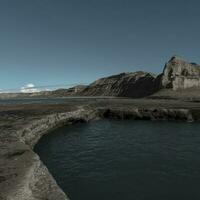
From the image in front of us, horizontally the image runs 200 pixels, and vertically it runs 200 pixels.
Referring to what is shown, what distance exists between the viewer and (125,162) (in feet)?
83.9

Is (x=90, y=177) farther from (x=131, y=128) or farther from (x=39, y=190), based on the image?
(x=131, y=128)

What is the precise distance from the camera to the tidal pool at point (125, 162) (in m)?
18.4

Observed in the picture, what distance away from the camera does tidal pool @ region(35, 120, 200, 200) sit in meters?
18.4

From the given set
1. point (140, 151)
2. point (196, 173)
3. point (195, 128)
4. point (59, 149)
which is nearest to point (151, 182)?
point (196, 173)

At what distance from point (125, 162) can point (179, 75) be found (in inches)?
6242

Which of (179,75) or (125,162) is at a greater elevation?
(179,75)

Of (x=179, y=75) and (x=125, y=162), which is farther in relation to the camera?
(x=179, y=75)

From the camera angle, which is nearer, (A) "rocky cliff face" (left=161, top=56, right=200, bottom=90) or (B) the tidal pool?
(B) the tidal pool

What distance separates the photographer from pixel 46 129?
42.0 m

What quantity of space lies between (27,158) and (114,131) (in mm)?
28723

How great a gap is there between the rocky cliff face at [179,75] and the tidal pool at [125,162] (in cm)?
12125

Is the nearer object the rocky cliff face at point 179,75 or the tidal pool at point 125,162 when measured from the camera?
the tidal pool at point 125,162

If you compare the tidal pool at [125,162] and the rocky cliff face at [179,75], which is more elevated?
the rocky cliff face at [179,75]

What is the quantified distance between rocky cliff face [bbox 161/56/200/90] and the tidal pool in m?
121
